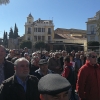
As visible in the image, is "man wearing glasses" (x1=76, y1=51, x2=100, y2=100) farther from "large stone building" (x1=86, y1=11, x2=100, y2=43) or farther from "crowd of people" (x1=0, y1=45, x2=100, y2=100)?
"large stone building" (x1=86, y1=11, x2=100, y2=43)

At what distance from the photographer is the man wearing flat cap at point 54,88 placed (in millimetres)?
1700

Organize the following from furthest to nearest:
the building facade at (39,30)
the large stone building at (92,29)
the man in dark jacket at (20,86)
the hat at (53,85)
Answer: the building facade at (39,30) → the large stone building at (92,29) → the man in dark jacket at (20,86) → the hat at (53,85)

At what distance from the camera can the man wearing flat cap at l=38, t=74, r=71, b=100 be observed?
170 cm

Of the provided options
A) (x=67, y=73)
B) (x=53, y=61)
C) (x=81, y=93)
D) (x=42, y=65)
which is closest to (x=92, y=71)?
(x=81, y=93)

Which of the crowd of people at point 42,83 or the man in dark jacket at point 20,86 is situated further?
the man in dark jacket at point 20,86

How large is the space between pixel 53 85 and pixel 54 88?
0.03 m

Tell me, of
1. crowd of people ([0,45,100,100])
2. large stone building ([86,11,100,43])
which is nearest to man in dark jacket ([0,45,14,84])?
crowd of people ([0,45,100,100])

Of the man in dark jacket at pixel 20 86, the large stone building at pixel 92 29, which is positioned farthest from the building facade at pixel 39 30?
the man in dark jacket at pixel 20 86

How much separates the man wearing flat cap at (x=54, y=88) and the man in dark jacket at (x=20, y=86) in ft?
5.71

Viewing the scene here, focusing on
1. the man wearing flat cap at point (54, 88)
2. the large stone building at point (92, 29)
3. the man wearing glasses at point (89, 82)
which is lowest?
the man wearing glasses at point (89, 82)

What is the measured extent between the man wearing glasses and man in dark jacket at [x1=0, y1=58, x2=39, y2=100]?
4.05ft

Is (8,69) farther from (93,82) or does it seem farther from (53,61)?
(53,61)

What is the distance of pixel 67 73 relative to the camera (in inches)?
280

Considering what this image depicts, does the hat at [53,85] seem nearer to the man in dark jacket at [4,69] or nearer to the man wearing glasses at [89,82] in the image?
the man wearing glasses at [89,82]
